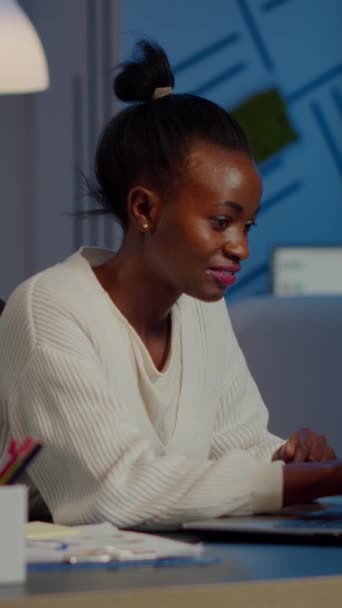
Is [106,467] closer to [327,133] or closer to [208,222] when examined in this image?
[208,222]

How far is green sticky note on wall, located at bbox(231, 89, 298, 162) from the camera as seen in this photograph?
6027 millimetres

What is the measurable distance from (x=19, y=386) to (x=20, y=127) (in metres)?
4.92

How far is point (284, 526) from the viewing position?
135cm

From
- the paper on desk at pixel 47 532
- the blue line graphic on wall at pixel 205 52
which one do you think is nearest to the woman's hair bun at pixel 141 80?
the paper on desk at pixel 47 532

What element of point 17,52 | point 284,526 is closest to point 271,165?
point 17,52

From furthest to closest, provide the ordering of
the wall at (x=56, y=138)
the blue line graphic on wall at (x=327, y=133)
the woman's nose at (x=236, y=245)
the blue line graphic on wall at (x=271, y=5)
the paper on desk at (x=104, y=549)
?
the blue line graphic on wall at (x=327, y=133), the blue line graphic on wall at (x=271, y=5), the wall at (x=56, y=138), the woman's nose at (x=236, y=245), the paper on desk at (x=104, y=549)

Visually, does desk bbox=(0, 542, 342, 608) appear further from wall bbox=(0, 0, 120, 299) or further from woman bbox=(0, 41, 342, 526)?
wall bbox=(0, 0, 120, 299)

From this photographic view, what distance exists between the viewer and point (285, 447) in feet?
5.82

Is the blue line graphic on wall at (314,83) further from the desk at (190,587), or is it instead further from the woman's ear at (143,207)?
the desk at (190,587)

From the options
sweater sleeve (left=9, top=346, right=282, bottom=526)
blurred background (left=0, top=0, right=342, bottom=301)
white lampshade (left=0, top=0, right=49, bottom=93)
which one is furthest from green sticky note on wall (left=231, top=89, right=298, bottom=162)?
sweater sleeve (left=9, top=346, right=282, bottom=526)

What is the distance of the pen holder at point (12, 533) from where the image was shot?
1010 millimetres

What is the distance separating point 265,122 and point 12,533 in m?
5.14

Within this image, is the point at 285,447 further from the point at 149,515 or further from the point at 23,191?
the point at 23,191

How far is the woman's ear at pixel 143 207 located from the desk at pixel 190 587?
629 millimetres
